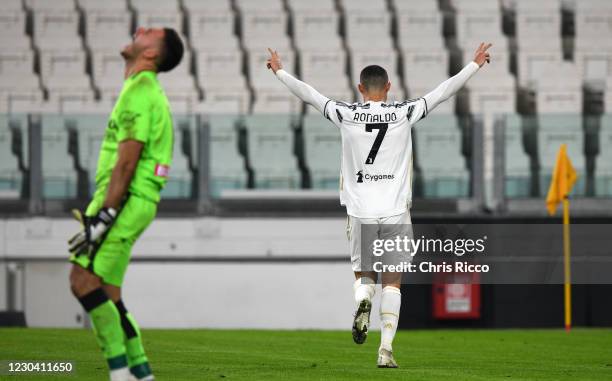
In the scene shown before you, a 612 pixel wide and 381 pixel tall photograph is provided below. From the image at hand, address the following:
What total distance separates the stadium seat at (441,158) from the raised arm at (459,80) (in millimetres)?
11647

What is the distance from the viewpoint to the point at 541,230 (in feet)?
67.9

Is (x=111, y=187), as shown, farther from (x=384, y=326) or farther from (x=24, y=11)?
(x=24, y=11)

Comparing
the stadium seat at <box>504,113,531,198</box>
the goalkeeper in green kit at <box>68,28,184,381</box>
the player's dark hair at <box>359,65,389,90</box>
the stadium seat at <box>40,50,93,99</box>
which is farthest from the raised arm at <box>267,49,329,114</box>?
the stadium seat at <box>40,50,93,99</box>

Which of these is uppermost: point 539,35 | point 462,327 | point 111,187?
point 539,35

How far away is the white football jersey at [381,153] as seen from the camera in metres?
9.20

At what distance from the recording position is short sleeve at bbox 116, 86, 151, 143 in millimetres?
6352

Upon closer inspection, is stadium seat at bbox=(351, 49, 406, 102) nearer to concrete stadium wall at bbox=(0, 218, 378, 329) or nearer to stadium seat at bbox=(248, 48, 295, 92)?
stadium seat at bbox=(248, 48, 295, 92)

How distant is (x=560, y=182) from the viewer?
783 inches

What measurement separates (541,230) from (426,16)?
7.52m

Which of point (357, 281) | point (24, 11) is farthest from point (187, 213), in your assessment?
point (357, 281)

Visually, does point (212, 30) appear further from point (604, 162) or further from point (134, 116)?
point (134, 116)

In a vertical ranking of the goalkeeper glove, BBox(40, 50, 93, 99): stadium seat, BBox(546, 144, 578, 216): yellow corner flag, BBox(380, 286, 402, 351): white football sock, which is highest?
BBox(40, 50, 93, 99): stadium seat

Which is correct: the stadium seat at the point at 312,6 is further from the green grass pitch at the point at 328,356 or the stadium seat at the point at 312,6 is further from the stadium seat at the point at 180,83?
the green grass pitch at the point at 328,356

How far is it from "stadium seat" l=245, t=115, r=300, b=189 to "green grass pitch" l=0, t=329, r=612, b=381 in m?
4.98
